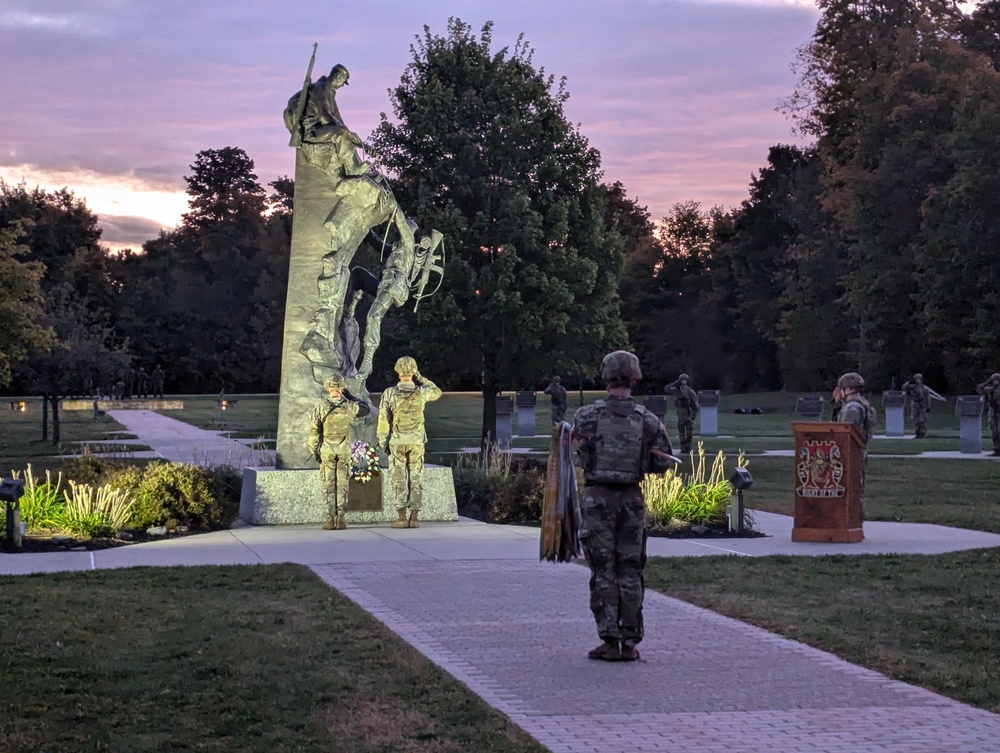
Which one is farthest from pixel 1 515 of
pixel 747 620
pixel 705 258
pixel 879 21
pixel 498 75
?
pixel 705 258

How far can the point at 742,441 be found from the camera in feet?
133

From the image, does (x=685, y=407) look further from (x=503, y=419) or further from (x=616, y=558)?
(x=616, y=558)

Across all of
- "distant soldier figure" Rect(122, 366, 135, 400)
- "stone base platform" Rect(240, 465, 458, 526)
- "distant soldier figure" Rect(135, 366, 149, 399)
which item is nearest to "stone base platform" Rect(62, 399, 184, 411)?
"distant soldier figure" Rect(122, 366, 135, 400)

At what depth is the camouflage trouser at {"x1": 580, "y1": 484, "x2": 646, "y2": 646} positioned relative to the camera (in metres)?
9.13

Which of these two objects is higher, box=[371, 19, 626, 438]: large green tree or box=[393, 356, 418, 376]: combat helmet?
box=[371, 19, 626, 438]: large green tree

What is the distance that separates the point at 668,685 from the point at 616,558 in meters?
1.03

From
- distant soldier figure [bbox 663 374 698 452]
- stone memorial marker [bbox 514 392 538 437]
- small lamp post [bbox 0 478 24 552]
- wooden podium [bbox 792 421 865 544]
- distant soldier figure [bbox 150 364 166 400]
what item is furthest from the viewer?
distant soldier figure [bbox 150 364 166 400]

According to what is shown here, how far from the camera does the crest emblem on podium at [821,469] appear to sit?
15469 millimetres

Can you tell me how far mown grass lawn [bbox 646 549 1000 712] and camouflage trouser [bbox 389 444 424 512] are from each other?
3876mm

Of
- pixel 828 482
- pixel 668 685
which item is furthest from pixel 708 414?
pixel 668 685

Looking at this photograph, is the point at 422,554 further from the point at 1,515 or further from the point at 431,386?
the point at 1,515

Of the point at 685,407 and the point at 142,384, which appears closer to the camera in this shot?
the point at 685,407

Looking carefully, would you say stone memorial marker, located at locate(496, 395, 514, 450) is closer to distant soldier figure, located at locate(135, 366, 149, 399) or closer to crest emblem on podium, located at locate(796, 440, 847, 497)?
crest emblem on podium, located at locate(796, 440, 847, 497)

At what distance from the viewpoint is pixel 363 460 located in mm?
17375
